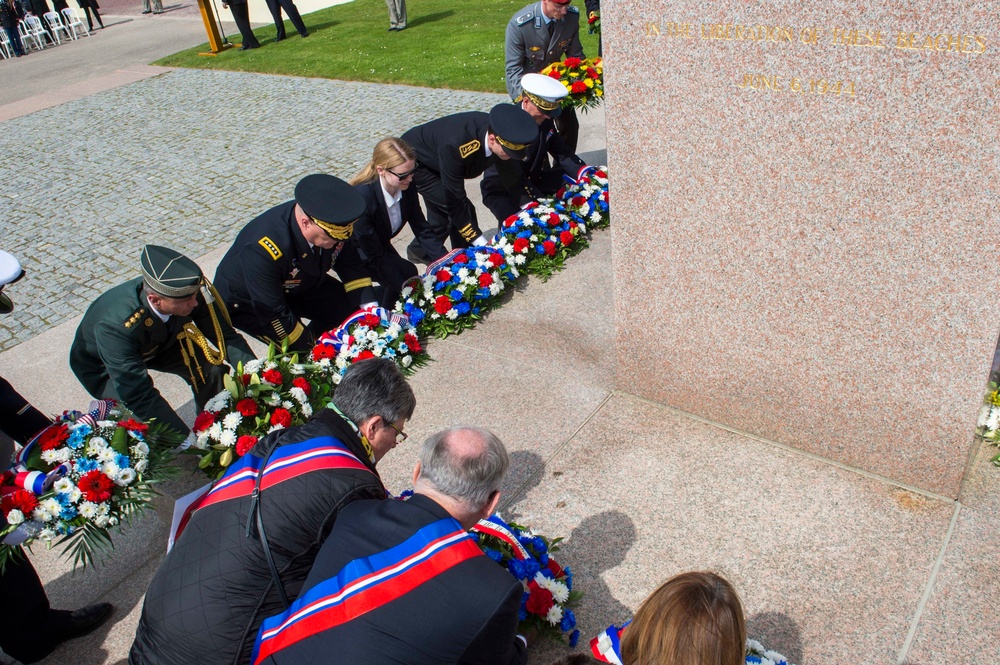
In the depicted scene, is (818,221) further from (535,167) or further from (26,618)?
(26,618)

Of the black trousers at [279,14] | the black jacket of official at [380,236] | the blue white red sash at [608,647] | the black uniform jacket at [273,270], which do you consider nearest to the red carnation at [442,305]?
the black jacket of official at [380,236]

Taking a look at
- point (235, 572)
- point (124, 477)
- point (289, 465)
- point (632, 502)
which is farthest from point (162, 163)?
point (235, 572)

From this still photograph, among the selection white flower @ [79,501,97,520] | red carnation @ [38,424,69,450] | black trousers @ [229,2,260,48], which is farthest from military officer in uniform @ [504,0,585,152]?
black trousers @ [229,2,260,48]

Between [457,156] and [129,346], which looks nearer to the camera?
[129,346]

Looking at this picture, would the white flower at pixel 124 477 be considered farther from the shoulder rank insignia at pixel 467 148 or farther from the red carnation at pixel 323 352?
the shoulder rank insignia at pixel 467 148

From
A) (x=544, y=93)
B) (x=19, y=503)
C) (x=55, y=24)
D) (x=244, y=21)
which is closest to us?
(x=19, y=503)

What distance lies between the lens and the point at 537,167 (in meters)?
6.89

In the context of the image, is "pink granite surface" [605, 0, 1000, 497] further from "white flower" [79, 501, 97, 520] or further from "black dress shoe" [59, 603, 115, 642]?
"black dress shoe" [59, 603, 115, 642]

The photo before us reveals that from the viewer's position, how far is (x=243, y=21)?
16.5 metres

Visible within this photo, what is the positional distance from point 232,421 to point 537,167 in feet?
12.6

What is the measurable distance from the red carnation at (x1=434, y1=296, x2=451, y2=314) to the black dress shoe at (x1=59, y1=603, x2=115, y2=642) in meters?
2.66

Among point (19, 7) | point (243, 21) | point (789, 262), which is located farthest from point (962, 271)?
point (19, 7)

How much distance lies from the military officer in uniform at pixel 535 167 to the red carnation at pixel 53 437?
3669 millimetres

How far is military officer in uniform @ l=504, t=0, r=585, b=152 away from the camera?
7695 millimetres
